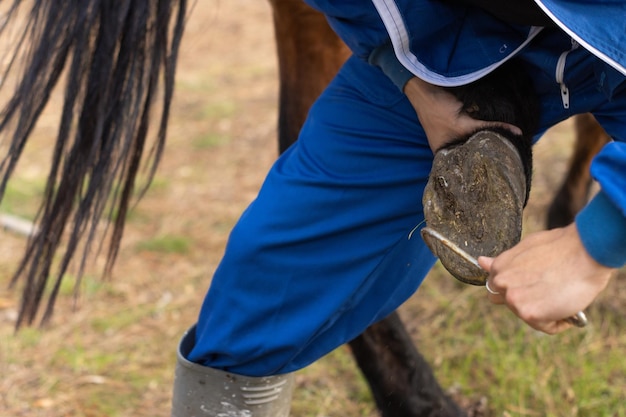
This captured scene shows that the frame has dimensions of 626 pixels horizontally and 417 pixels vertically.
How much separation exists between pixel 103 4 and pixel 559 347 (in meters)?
1.13

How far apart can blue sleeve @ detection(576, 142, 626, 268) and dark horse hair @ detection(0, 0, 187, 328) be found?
0.79 metres

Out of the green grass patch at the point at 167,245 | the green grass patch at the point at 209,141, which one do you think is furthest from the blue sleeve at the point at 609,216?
the green grass patch at the point at 209,141

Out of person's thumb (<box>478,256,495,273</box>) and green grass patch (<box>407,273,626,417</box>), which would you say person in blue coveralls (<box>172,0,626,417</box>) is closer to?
person's thumb (<box>478,256,495,273</box>)

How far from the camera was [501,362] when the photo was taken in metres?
1.73

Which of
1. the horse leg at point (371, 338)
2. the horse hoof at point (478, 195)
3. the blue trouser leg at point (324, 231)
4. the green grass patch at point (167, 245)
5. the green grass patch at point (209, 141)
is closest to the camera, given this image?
the horse hoof at point (478, 195)

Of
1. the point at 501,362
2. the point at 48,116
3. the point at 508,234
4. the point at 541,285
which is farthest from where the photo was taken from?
the point at 48,116

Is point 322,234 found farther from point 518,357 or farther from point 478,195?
point 518,357

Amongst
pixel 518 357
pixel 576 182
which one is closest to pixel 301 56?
pixel 518 357

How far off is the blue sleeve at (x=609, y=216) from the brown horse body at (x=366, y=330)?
75 centimetres

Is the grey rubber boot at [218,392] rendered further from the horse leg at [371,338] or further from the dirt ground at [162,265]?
the dirt ground at [162,265]

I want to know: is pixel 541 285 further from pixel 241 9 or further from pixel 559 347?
pixel 241 9

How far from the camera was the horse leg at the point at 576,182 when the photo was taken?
2074 mm

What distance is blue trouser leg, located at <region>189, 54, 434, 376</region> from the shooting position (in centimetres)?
104

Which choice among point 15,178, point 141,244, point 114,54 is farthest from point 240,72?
point 114,54
